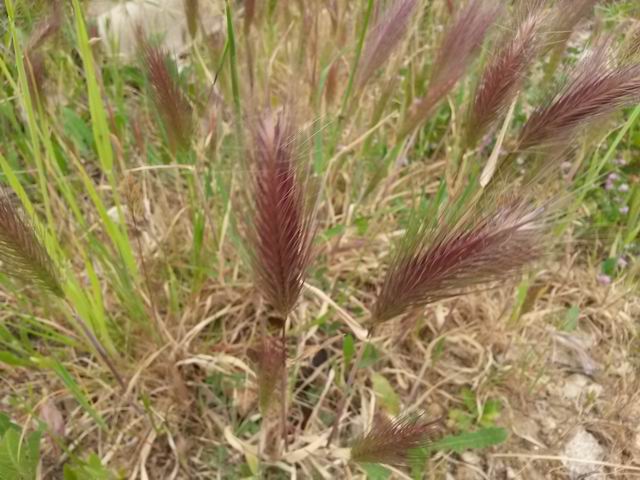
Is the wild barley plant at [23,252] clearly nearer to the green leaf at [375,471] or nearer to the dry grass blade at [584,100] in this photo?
the green leaf at [375,471]

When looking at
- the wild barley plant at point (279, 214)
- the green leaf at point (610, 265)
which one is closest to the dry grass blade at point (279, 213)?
the wild barley plant at point (279, 214)

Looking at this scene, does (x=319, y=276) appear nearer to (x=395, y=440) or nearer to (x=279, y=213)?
(x=395, y=440)

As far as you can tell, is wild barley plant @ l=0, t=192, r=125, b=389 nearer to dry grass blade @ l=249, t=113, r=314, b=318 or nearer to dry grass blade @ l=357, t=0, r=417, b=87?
dry grass blade @ l=249, t=113, r=314, b=318

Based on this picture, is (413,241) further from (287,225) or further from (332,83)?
(332,83)

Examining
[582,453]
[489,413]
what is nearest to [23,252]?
[489,413]

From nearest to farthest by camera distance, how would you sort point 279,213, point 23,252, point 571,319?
1. point 279,213
2. point 23,252
3. point 571,319

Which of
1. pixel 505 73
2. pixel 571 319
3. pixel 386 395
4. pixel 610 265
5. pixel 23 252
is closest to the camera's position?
pixel 23 252
